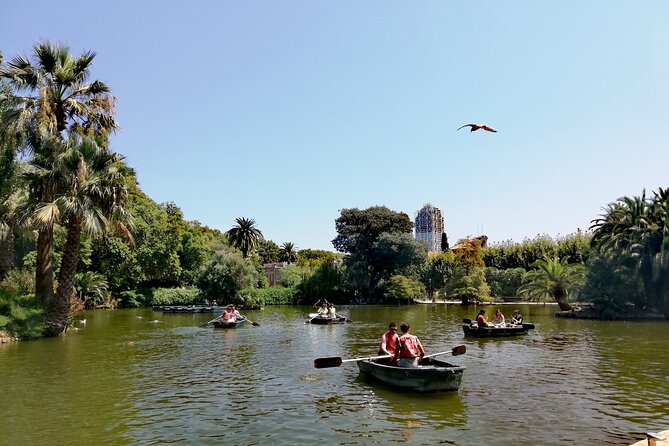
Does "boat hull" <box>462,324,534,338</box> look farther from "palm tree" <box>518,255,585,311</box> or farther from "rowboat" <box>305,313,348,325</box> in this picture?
"palm tree" <box>518,255,585,311</box>

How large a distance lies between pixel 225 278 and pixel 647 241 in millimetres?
42144

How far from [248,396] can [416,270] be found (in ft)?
201

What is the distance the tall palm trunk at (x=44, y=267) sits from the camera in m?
29.0

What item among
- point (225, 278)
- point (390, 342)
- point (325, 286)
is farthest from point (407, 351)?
point (325, 286)

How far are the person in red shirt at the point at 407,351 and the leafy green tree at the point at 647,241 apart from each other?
99.4 feet

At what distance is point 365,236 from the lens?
7762cm

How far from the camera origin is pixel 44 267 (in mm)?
29281

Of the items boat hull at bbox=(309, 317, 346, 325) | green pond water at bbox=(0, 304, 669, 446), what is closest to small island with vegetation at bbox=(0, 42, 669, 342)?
green pond water at bbox=(0, 304, 669, 446)

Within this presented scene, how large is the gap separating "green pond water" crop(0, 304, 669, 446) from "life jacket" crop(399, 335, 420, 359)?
1.37 metres

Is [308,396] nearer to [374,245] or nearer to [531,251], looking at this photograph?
[374,245]

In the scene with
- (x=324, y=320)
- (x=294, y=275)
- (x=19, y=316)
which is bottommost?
(x=324, y=320)

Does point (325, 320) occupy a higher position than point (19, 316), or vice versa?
point (19, 316)

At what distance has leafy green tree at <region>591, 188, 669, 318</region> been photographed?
3903cm

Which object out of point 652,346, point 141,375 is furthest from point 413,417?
point 652,346
